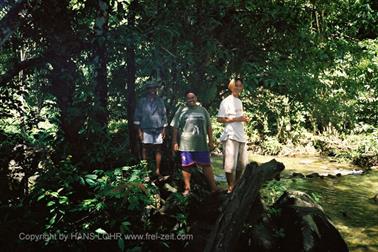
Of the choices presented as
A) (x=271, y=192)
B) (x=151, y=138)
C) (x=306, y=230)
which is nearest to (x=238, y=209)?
(x=306, y=230)

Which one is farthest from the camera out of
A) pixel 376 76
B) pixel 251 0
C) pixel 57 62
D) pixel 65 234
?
pixel 376 76

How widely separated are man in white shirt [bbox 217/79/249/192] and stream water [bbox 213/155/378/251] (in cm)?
253

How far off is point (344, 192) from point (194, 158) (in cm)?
568

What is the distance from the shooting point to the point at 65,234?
5348 millimetres

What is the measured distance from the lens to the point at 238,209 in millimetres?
4418

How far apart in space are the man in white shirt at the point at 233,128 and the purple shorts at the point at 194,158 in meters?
0.37

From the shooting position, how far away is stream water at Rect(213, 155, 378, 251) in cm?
784

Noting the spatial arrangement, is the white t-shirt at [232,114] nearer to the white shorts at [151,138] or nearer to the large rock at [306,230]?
the white shorts at [151,138]

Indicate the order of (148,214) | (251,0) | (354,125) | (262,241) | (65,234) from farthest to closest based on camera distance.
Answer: (354,125) < (251,0) < (148,214) < (262,241) < (65,234)

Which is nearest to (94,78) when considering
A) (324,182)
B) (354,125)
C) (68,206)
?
(68,206)

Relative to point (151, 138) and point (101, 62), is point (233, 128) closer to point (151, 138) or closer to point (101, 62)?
point (151, 138)

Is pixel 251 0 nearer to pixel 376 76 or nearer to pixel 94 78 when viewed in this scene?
pixel 94 78

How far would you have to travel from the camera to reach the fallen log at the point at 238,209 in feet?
14.1

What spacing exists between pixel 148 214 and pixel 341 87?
334 inches
